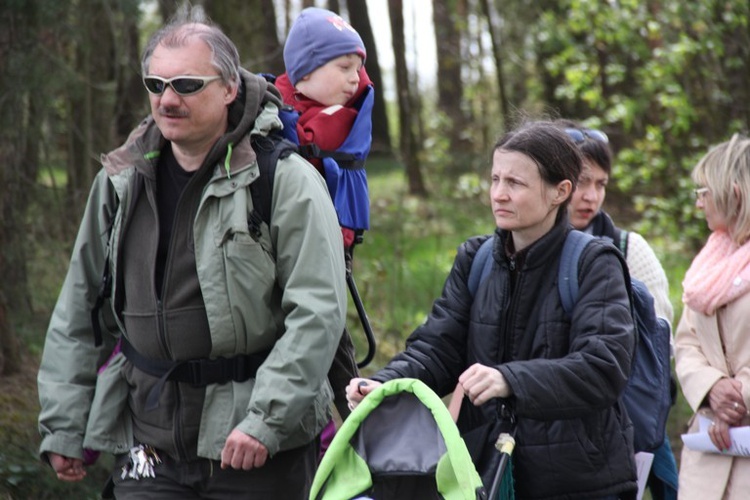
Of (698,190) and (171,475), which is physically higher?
(698,190)

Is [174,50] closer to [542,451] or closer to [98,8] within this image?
[542,451]

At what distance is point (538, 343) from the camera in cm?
354

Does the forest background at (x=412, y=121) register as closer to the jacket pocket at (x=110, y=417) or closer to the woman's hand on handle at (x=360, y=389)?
the woman's hand on handle at (x=360, y=389)

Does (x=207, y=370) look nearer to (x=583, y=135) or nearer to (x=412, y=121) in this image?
(x=583, y=135)

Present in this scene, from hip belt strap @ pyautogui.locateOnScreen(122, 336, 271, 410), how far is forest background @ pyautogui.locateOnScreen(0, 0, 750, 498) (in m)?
1.31

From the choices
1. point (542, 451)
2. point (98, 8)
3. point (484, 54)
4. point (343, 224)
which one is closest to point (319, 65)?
point (343, 224)

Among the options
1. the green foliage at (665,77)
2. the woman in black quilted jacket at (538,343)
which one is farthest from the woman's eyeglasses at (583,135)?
the green foliage at (665,77)

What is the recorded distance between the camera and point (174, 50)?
12.5 feet

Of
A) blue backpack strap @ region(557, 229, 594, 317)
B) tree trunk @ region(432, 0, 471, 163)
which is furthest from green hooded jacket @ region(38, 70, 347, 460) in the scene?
tree trunk @ region(432, 0, 471, 163)

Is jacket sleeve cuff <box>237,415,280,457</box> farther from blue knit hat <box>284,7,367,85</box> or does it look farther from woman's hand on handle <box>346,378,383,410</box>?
blue knit hat <box>284,7,367,85</box>

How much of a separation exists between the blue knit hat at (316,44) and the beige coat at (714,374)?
6.40 ft

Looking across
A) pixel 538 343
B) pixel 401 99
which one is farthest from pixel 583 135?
pixel 401 99

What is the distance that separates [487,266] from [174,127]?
3.89 ft

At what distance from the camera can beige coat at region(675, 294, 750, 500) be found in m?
4.65
